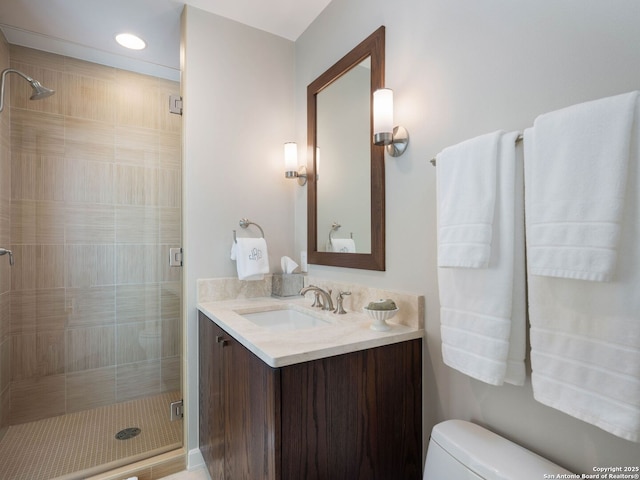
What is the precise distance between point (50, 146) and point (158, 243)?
0.89 meters

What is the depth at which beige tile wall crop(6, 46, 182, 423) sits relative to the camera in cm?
206

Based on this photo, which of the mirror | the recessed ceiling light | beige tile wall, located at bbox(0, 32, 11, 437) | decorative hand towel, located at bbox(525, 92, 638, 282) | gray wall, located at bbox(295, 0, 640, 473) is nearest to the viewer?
decorative hand towel, located at bbox(525, 92, 638, 282)

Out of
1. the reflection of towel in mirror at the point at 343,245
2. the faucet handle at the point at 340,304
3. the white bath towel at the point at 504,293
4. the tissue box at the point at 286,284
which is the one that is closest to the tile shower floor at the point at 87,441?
the tissue box at the point at 286,284

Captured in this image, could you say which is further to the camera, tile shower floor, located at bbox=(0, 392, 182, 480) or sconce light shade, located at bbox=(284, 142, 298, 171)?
sconce light shade, located at bbox=(284, 142, 298, 171)

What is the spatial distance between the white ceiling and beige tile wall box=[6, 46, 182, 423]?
15cm

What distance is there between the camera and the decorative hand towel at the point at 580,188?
2.23ft

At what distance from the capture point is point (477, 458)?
896 mm

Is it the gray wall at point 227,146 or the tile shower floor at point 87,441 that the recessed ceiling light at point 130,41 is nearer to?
the gray wall at point 227,146

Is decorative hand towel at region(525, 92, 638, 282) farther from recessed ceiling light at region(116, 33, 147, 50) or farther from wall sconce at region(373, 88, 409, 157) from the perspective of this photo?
recessed ceiling light at region(116, 33, 147, 50)

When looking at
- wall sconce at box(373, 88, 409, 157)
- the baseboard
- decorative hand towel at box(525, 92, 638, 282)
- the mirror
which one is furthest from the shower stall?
decorative hand towel at box(525, 92, 638, 282)

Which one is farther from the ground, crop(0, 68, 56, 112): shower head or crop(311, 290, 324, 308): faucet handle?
crop(0, 68, 56, 112): shower head

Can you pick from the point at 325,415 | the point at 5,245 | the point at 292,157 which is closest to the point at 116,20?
the point at 292,157

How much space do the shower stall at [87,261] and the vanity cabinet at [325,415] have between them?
0.87 metres

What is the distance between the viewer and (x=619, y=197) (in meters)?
0.68
